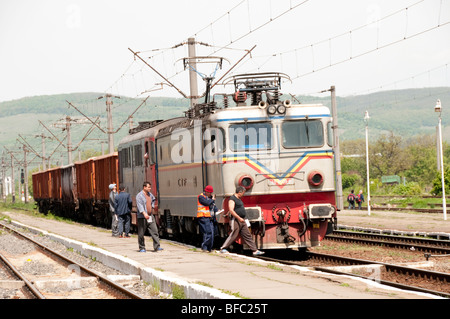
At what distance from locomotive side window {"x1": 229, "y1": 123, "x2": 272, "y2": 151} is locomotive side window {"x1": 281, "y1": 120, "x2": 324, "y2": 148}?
404 mm

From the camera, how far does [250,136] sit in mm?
17297

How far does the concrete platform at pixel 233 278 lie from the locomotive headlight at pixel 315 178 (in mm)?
2477

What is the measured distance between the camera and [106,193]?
33344 mm

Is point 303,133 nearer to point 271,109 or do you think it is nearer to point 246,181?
point 271,109

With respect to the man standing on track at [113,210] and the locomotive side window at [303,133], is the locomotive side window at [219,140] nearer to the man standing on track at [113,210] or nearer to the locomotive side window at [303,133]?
the locomotive side window at [303,133]

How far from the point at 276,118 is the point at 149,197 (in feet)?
12.1

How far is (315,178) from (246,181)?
159cm

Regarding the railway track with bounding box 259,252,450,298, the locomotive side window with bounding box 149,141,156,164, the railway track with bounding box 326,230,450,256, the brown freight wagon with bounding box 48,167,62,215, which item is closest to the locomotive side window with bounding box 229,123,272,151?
the railway track with bounding box 259,252,450,298

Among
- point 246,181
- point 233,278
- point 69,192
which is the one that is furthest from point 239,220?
point 69,192

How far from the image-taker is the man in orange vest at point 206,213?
57.4 feet

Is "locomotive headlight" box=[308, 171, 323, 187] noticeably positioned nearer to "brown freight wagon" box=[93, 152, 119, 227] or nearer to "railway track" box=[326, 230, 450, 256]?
"railway track" box=[326, 230, 450, 256]

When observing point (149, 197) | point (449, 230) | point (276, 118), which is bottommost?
point (449, 230)

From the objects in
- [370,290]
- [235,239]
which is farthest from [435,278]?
[235,239]
